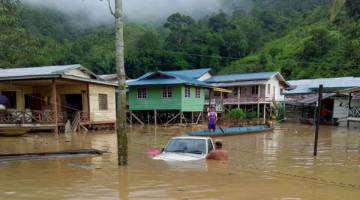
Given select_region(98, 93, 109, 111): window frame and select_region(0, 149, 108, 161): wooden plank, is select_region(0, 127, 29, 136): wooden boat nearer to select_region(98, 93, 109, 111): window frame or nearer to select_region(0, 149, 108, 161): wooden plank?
select_region(98, 93, 109, 111): window frame

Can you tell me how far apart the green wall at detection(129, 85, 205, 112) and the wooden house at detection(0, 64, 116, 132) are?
681cm

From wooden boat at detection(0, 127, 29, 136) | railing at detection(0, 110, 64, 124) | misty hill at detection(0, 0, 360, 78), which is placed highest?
misty hill at detection(0, 0, 360, 78)

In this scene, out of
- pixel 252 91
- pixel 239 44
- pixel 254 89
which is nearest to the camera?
pixel 254 89

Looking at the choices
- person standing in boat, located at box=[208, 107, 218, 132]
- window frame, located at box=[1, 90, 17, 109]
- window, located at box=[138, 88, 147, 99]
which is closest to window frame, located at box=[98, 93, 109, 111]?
window frame, located at box=[1, 90, 17, 109]

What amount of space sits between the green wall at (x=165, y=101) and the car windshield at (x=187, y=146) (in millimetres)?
21795

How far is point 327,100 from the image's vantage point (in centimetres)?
3841

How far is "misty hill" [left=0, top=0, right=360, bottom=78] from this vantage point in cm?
5580

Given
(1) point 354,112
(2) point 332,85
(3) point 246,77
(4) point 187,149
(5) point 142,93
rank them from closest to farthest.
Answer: (4) point 187,149 → (1) point 354,112 → (5) point 142,93 → (2) point 332,85 → (3) point 246,77

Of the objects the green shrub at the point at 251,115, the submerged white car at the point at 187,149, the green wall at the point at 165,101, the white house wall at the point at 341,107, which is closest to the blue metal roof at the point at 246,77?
the green shrub at the point at 251,115

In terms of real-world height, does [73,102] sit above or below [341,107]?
above

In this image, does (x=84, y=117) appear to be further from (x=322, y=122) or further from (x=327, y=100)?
(x=327, y=100)

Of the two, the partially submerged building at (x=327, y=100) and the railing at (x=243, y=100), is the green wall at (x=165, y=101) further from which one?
the partially submerged building at (x=327, y=100)

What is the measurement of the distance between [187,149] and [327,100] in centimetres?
3179

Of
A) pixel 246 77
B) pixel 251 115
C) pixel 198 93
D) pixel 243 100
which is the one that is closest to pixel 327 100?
pixel 251 115
